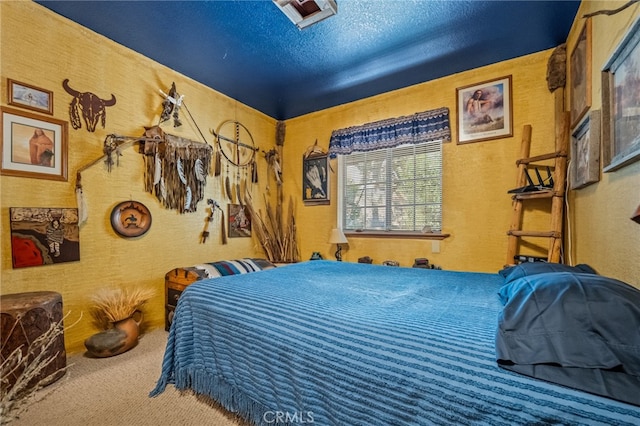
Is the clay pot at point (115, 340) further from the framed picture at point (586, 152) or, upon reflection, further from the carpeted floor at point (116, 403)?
the framed picture at point (586, 152)

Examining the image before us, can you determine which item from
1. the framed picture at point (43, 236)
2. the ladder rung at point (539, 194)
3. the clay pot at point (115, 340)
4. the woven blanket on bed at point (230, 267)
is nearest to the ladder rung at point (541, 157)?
the ladder rung at point (539, 194)

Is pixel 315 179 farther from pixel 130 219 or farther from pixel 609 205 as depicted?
pixel 609 205

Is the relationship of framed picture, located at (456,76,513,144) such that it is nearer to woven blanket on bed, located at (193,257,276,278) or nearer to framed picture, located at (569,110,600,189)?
framed picture, located at (569,110,600,189)

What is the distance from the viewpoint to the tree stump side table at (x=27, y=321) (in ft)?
4.91

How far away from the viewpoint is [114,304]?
2027 mm

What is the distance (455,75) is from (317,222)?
7.44ft

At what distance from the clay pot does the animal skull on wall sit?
1604 mm

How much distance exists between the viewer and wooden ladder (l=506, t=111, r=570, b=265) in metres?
2.00

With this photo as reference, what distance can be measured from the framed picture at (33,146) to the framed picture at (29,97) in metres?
0.06

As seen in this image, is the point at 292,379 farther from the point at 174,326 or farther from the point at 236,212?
the point at 236,212

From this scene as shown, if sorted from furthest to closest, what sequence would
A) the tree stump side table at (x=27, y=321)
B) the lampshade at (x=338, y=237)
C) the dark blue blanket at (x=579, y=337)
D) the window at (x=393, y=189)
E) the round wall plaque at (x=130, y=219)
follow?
1. the lampshade at (x=338, y=237)
2. the window at (x=393, y=189)
3. the round wall plaque at (x=130, y=219)
4. the tree stump side table at (x=27, y=321)
5. the dark blue blanket at (x=579, y=337)

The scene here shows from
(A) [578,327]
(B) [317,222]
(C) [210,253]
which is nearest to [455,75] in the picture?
(B) [317,222]

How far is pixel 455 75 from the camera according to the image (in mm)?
2652

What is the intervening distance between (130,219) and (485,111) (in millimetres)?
3435
